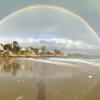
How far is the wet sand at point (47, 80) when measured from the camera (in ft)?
38.8

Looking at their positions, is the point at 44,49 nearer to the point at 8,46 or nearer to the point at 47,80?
the point at 8,46

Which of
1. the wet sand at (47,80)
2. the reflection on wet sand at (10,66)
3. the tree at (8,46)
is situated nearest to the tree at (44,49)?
the wet sand at (47,80)

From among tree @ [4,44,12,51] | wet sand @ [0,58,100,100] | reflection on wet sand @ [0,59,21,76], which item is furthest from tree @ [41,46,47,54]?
tree @ [4,44,12,51]

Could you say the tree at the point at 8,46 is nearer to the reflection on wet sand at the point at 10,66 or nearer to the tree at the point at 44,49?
the reflection on wet sand at the point at 10,66

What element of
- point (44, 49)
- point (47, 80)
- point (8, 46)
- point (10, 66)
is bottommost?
point (47, 80)

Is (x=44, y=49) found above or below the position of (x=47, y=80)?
above

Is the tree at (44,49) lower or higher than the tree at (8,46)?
lower

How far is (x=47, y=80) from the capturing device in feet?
48.9

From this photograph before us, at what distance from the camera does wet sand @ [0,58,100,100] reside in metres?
11.8

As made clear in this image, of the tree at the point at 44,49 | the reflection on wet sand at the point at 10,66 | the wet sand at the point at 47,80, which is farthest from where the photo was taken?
the tree at the point at 44,49

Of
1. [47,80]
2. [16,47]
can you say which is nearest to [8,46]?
[16,47]

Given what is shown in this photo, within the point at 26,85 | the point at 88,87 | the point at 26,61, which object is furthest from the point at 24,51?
the point at 88,87

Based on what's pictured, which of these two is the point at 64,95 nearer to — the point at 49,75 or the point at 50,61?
the point at 49,75

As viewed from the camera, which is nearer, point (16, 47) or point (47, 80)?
point (47, 80)
